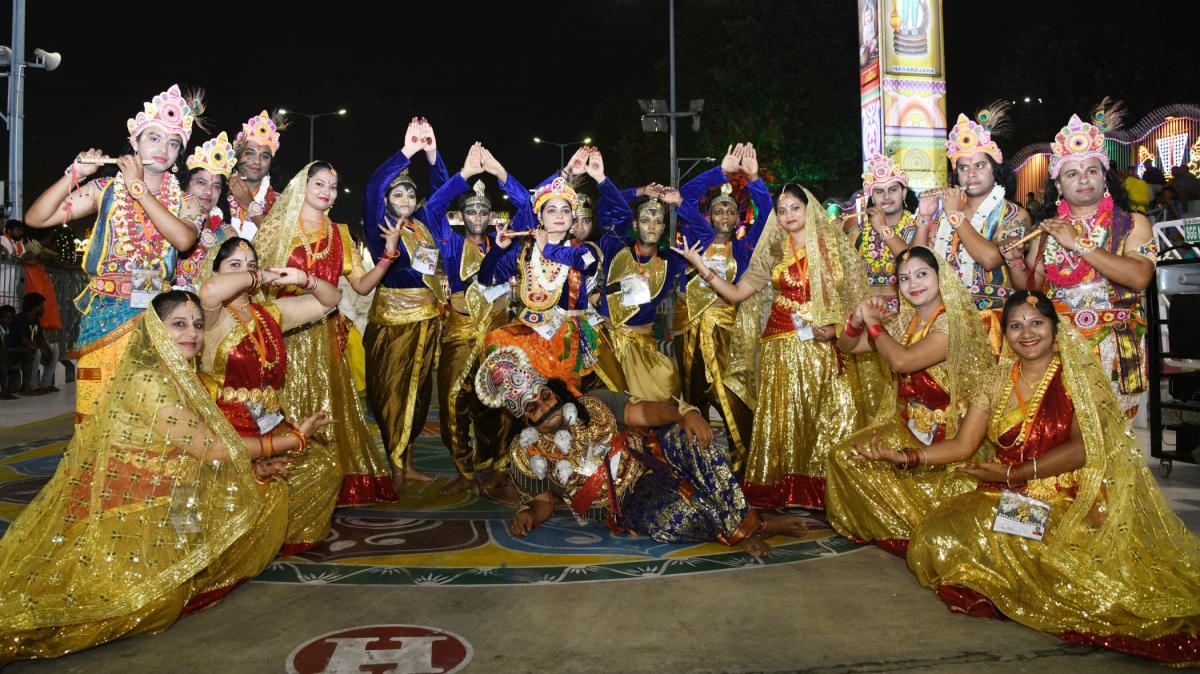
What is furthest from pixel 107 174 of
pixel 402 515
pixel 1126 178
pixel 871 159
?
pixel 1126 178

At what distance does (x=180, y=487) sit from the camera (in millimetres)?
3035

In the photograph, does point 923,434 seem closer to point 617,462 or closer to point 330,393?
point 617,462

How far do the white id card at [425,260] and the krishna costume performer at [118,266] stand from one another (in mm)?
1380

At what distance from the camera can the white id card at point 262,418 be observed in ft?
11.9

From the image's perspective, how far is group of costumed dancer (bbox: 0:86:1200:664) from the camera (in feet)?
9.56

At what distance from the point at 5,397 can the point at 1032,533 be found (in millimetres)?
9496

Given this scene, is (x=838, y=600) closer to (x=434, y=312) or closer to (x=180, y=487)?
(x=180, y=487)

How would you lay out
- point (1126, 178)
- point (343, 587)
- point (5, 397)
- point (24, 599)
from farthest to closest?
point (1126, 178), point (5, 397), point (343, 587), point (24, 599)

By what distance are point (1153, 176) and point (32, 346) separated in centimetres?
1471

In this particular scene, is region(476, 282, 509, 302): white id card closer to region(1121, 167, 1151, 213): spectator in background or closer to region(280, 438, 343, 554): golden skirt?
region(280, 438, 343, 554): golden skirt

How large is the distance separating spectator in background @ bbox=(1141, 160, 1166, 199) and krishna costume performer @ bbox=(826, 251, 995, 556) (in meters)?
10.0

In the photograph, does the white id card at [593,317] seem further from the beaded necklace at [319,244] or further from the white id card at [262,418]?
the white id card at [262,418]

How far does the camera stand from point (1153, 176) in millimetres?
13031

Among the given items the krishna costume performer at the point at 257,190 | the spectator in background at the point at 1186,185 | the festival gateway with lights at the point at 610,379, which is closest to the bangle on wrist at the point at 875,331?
the festival gateway with lights at the point at 610,379
